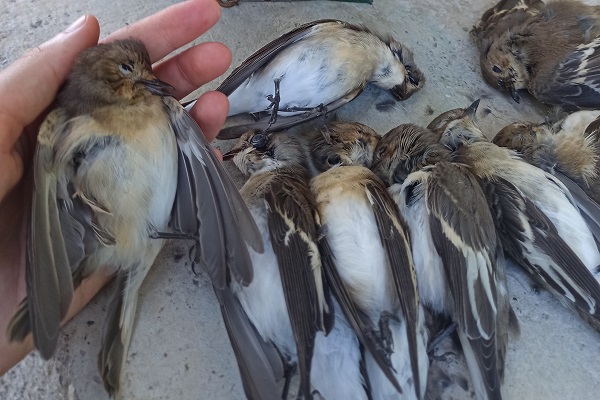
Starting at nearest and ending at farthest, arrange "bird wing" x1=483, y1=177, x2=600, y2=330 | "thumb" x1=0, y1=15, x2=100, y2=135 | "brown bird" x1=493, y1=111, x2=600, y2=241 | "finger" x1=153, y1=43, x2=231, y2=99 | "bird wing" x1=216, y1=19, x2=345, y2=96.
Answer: "thumb" x1=0, y1=15, x2=100, y2=135, "bird wing" x1=483, y1=177, x2=600, y2=330, "finger" x1=153, y1=43, x2=231, y2=99, "brown bird" x1=493, y1=111, x2=600, y2=241, "bird wing" x1=216, y1=19, x2=345, y2=96

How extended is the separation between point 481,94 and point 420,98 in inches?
13.2

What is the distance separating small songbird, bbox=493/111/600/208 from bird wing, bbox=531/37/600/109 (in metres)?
0.27

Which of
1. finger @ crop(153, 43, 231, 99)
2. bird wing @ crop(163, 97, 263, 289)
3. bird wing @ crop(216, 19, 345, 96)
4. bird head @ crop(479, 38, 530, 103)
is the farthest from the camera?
bird head @ crop(479, 38, 530, 103)

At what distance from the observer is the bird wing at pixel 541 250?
1.73 m

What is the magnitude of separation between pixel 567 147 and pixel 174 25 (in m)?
1.60

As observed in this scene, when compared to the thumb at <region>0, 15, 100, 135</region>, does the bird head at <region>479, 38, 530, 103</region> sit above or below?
below

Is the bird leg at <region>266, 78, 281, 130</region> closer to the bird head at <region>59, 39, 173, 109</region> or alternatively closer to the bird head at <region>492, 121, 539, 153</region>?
the bird head at <region>59, 39, 173, 109</region>

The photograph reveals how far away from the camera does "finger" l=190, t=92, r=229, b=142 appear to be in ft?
5.94

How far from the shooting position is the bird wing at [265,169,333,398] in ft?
4.93

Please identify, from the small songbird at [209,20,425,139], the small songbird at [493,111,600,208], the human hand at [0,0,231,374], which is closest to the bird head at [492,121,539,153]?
the small songbird at [493,111,600,208]

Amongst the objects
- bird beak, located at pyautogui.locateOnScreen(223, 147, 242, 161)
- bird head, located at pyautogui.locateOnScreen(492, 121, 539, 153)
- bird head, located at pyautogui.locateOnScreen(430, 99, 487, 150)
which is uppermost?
bird beak, located at pyautogui.locateOnScreen(223, 147, 242, 161)

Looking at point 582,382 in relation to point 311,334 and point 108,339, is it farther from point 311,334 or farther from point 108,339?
point 108,339

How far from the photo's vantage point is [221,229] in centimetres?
142

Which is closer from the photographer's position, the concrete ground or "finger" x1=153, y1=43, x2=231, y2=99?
the concrete ground
